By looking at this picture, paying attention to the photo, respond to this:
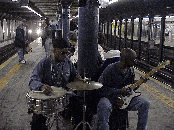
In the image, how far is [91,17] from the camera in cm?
A: 374

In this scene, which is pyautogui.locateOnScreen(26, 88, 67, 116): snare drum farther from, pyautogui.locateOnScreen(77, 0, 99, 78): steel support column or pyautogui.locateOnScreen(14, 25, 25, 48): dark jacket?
pyautogui.locateOnScreen(14, 25, 25, 48): dark jacket

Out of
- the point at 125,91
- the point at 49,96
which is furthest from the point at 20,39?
the point at 125,91

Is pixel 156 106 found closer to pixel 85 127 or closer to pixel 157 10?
pixel 85 127

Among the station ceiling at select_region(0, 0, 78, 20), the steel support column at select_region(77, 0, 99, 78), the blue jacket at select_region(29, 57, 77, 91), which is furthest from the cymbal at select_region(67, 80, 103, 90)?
the station ceiling at select_region(0, 0, 78, 20)

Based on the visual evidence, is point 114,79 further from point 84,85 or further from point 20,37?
point 20,37

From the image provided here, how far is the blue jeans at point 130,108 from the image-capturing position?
291cm

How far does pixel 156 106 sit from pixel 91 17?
7.80 ft

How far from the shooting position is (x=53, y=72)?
322cm

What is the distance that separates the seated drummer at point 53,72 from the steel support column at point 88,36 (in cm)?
48

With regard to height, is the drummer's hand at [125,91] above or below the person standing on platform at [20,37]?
below

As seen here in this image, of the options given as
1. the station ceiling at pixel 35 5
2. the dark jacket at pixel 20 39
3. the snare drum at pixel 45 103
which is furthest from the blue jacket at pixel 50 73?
the station ceiling at pixel 35 5

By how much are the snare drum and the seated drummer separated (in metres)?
0.27

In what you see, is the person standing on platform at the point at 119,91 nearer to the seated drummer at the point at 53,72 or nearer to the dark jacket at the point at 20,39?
the seated drummer at the point at 53,72

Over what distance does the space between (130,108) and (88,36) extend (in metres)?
1.38
